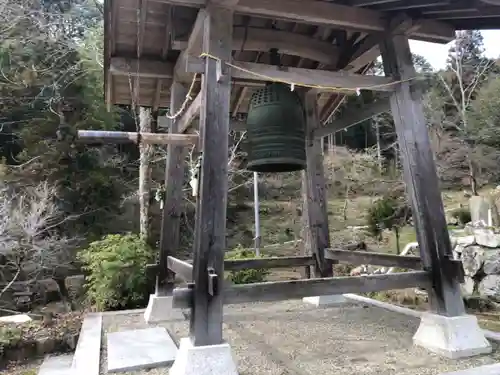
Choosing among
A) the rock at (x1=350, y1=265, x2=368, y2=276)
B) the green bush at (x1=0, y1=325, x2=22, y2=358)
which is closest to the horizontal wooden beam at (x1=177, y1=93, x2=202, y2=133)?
the green bush at (x1=0, y1=325, x2=22, y2=358)

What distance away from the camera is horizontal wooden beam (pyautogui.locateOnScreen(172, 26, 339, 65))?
138 inches

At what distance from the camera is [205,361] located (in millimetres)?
2426

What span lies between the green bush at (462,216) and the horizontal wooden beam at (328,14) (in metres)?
8.70

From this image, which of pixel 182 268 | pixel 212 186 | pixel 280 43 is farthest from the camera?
pixel 280 43

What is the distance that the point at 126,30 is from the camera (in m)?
3.68

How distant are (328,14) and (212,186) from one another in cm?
172

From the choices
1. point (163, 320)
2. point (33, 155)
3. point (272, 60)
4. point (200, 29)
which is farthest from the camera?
point (33, 155)

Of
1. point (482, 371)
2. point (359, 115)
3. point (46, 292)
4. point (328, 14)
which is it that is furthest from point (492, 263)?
point (46, 292)

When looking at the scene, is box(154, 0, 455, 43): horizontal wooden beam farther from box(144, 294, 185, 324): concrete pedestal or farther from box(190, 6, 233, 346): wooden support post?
box(144, 294, 185, 324): concrete pedestal

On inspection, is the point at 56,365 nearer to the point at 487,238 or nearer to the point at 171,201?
the point at 171,201

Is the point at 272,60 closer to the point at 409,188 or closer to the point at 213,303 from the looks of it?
the point at 409,188

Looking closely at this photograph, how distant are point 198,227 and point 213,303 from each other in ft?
1.69

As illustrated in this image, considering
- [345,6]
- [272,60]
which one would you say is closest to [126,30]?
[272,60]

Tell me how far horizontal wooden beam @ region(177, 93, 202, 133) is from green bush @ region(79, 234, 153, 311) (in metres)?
2.42
